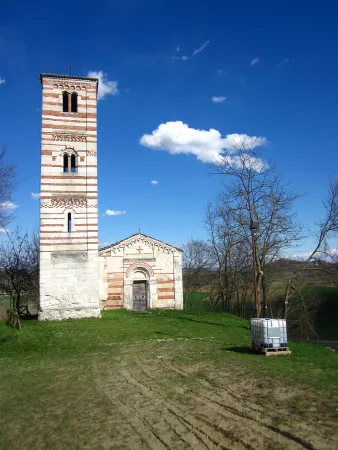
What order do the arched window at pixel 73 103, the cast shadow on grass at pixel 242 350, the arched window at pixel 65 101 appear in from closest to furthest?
the cast shadow on grass at pixel 242 350 < the arched window at pixel 65 101 < the arched window at pixel 73 103

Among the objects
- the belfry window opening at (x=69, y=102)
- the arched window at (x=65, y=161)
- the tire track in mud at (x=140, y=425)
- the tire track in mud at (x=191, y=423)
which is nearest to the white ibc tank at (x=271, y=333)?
the tire track in mud at (x=191, y=423)

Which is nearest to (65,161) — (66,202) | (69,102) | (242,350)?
(66,202)

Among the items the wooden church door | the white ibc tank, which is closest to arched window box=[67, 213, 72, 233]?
the wooden church door

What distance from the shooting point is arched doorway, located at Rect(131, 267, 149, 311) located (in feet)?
86.6

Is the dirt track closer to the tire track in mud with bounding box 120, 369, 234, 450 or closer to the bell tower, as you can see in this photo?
the tire track in mud with bounding box 120, 369, 234, 450

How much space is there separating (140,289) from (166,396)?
62.2ft

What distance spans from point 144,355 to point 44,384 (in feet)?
11.2

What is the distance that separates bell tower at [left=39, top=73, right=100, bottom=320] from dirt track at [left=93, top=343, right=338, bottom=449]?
11.8 meters

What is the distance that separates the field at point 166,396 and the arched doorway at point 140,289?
465 inches

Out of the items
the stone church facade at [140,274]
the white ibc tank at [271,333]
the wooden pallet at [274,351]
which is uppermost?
the stone church facade at [140,274]

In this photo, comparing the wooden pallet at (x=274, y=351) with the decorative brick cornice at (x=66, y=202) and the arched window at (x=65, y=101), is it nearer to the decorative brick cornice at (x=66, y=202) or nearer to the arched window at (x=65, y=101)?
the decorative brick cornice at (x=66, y=202)

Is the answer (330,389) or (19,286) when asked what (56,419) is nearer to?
(330,389)

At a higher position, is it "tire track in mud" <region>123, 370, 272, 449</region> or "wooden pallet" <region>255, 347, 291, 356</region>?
"wooden pallet" <region>255, 347, 291, 356</region>

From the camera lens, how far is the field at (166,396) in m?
5.90
